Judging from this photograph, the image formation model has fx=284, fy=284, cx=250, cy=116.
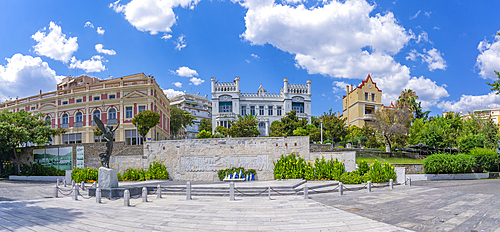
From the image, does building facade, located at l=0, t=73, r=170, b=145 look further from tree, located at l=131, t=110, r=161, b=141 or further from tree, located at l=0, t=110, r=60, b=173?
tree, located at l=0, t=110, r=60, b=173

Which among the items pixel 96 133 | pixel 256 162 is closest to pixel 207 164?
pixel 256 162

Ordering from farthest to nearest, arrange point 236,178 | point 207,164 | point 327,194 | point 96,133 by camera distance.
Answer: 1. point 96,133
2. point 207,164
3. point 236,178
4. point 327,194

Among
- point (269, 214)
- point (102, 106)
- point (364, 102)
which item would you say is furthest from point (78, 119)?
point (364, 102)

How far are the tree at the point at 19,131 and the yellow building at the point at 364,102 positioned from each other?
47.5 metres

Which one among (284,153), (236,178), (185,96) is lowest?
(236,178)

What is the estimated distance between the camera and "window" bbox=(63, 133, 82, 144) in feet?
121

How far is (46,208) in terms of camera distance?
461 inches

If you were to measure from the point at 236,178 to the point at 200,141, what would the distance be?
4107mm

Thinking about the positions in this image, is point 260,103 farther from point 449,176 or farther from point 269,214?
point 269,214

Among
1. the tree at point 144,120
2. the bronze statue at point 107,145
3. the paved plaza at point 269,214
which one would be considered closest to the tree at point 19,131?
the tree at point 144,120

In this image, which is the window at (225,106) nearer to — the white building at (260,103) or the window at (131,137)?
the white building at (260,103)

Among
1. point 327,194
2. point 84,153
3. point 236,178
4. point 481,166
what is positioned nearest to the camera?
point 327,194

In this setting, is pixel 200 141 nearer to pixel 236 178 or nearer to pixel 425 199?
pixel 236 178

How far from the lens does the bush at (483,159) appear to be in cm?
2288
